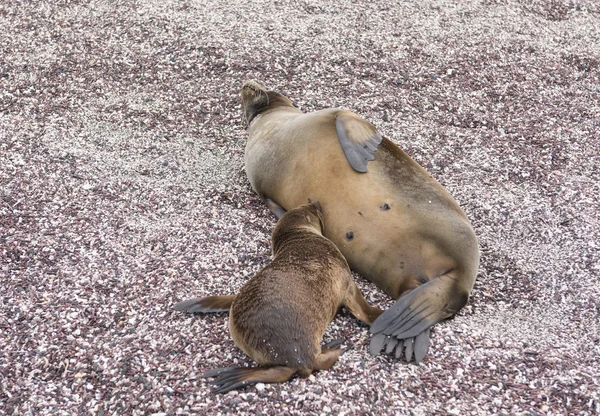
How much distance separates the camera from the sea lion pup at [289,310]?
2795 millimetres

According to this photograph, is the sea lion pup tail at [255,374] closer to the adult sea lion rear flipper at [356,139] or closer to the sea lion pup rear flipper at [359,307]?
the sea lion pup rear flipper at [359,307]

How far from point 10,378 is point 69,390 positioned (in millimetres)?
317

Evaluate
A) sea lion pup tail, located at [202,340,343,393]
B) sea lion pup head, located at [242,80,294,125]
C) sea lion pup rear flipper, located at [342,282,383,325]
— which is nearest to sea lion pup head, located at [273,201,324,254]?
sea lion pup rear flipper, located at [342,282,383,325]

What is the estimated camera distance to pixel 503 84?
596cm

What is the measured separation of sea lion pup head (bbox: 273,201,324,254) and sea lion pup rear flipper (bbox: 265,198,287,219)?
363mm

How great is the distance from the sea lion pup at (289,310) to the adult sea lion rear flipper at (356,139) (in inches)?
27.6

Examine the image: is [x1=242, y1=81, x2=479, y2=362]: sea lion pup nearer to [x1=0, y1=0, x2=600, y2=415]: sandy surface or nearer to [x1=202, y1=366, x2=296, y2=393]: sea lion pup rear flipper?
[x1=0, y1=0, x2=600, y2=415]: sandy surface

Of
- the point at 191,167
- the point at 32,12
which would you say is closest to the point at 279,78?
the point at 191,167

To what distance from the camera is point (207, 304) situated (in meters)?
3.32

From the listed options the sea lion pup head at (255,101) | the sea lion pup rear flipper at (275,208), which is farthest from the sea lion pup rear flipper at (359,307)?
the sea lion pup head at (255,101)

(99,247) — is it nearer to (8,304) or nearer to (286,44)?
(8,304)

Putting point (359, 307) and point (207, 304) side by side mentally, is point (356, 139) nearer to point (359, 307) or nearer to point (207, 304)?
point (359, 307)

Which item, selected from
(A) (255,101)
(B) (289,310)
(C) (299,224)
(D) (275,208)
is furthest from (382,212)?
(A) (255,101)

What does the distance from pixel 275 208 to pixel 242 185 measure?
1.79 ft
